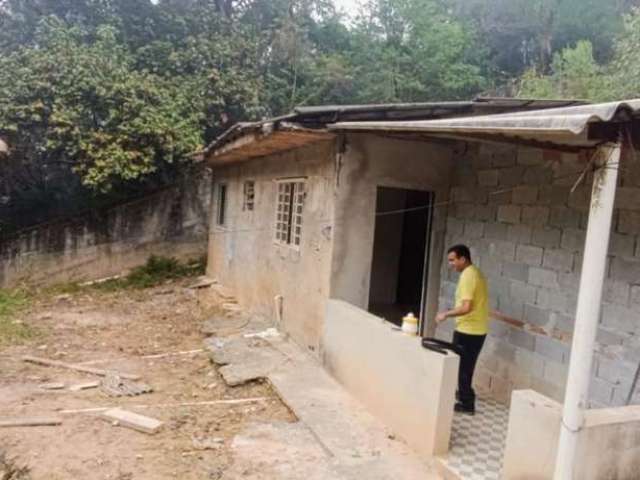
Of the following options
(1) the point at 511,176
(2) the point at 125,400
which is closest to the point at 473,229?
(1) the point at 511,176

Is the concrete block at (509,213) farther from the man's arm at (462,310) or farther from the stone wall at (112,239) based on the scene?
the stone wall at (112,239)

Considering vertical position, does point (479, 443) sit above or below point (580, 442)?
below

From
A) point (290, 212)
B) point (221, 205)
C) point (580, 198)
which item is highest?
point (580, 198)

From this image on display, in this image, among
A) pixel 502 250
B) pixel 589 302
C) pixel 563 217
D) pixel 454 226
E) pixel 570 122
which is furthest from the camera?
pixel 454 226

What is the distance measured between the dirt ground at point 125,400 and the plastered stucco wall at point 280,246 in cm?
116

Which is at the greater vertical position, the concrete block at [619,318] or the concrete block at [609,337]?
the concrete block at [619,318]

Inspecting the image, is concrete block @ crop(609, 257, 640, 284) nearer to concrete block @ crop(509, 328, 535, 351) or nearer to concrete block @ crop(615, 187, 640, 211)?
concrete block @ crop(615, 187, 640, 211)

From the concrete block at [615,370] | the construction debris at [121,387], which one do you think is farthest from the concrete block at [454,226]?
the construction debris at [121,387]

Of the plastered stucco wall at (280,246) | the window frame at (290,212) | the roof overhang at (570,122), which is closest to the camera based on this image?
the roof overhang at (570,122)

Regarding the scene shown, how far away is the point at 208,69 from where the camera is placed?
14.9 metres

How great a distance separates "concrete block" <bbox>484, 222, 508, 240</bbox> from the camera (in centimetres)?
599

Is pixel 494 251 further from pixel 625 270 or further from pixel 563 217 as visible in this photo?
pixel 625 270

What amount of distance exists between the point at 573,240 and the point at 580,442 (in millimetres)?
2499

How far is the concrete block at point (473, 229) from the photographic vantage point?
6.34 metres
